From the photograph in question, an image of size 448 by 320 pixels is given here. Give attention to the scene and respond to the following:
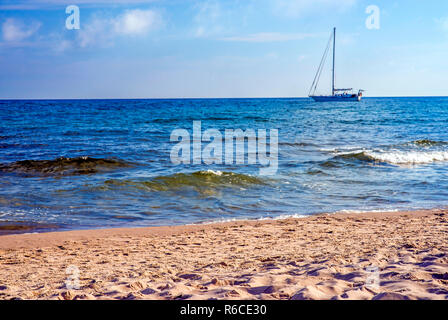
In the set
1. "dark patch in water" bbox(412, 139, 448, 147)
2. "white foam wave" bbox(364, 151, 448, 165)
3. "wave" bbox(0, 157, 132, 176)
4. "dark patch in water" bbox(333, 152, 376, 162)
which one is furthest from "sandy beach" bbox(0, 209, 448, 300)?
"dark patch in water" bbox(412, 139, 448, 147)

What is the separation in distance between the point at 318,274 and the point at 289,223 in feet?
11.3

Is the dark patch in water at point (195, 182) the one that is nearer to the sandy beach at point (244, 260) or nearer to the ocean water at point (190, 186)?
the ocean water at point (190, 186)

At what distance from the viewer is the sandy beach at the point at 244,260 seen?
3.96 metres

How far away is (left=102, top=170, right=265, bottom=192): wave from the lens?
11.4m

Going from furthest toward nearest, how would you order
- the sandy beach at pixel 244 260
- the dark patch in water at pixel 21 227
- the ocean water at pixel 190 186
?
the ocean water at pixel 190 186, the dark patch in water at pixel 21 227, the sandy beach at pixel 244 260

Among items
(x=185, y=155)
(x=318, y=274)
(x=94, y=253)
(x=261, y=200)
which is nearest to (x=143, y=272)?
(x=94, y=253)

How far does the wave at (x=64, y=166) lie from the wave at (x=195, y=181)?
2863mm

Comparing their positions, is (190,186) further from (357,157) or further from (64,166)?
(357,157)

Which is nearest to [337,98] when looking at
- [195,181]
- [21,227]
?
[195,181]

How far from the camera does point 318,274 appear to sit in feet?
14.3

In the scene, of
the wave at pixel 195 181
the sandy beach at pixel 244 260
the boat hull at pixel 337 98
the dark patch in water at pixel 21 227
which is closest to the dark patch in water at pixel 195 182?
the wave at pixel 195 181

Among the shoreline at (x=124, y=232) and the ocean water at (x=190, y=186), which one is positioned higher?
the ocean water at (x=190, y=186)

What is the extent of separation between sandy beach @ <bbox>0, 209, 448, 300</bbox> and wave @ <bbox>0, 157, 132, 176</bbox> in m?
6.84
